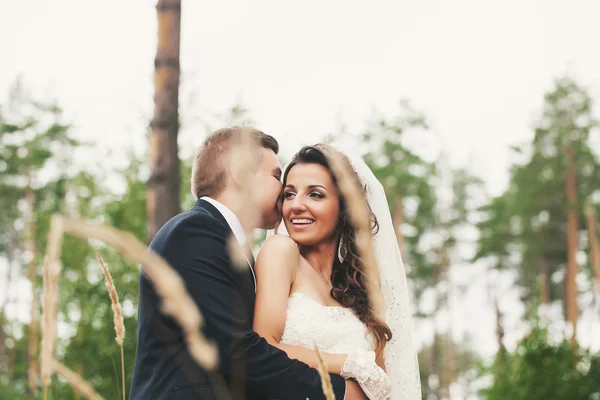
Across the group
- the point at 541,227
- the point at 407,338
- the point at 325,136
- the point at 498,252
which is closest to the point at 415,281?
the point at 498,252

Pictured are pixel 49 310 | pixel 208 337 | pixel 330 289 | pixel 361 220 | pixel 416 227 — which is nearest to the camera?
pixel 49 310

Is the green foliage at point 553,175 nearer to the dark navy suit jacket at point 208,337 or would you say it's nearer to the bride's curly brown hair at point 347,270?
the bride's curly brown hair at point 347,270

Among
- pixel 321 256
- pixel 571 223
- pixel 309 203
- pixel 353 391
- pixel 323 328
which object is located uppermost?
pixel 309 203

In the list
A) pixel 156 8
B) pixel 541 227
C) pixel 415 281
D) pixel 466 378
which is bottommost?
pixel 466 378

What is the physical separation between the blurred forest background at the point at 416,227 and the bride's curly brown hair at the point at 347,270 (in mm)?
1256

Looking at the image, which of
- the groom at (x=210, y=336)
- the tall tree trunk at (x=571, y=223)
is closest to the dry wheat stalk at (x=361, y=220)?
the groom at (x=210, y=336)

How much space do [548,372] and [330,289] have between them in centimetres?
670

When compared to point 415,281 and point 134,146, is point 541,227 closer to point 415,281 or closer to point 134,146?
point 415,281

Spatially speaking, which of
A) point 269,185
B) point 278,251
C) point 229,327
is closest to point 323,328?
point 278,251

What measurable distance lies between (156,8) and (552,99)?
77.3ft

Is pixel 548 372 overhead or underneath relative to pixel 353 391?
underneath

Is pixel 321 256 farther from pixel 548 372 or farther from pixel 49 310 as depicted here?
pixel 548 372

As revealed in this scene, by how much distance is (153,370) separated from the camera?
8.91 ft

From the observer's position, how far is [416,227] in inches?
1280
